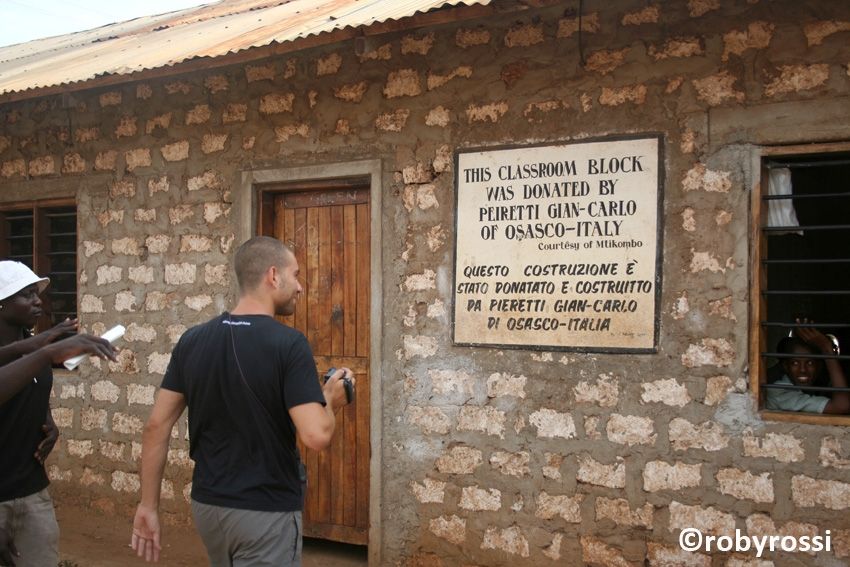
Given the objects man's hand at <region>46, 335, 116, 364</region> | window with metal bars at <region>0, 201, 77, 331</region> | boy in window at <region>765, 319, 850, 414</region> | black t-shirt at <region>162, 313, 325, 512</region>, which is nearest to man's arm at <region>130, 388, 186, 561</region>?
black t-shirt at <region>162, 313, 325, 512</region>

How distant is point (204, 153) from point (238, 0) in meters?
4.23

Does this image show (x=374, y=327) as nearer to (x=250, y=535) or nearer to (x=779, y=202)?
(x=779, y=202)

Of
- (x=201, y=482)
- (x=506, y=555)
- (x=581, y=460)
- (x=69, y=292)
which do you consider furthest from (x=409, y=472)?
(x=69, y=292)

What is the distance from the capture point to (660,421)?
4.79 metres

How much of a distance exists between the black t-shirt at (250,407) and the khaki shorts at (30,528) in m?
0.88

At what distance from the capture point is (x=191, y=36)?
24.5ft

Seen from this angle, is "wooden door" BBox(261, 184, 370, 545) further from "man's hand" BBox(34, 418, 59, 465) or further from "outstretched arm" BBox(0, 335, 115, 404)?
"outstretched arm" BBox(0, 335, 115, 404)

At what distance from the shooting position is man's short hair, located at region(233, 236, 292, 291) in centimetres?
341

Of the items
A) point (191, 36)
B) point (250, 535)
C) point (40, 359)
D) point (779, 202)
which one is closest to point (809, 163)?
Answer: point (779, 202)

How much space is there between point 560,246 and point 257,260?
2189 millimetres

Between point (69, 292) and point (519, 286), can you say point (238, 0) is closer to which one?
point (69, 292)

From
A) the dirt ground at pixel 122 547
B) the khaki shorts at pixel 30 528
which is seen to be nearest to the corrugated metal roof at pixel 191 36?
the khaki shorts at pixel 30 528

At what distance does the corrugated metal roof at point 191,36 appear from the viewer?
18.5ft

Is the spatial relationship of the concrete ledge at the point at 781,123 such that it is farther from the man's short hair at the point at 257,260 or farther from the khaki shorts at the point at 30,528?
the khaki shorts at the point at 30,528
